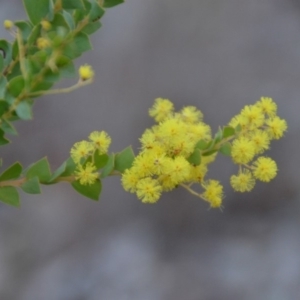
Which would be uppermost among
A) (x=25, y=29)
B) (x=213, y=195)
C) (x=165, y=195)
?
(x=25, y=29)

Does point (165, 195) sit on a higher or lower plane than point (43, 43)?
lower

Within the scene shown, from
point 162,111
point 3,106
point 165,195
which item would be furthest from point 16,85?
point 165,195

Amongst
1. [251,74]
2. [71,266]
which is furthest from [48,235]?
[251,74]

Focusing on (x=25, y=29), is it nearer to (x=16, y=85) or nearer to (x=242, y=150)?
(x=16, y=85)

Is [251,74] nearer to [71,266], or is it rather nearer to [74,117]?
[74,117]

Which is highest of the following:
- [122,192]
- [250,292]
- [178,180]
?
[178,180]

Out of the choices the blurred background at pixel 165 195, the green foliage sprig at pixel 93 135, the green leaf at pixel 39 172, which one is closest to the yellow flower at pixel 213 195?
the green foliage sprig at pixel 93 135

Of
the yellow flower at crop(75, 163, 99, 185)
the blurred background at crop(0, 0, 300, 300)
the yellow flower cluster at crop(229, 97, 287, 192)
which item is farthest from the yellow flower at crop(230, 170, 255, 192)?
the blurred background at crop(0, 0, 300, 300)
